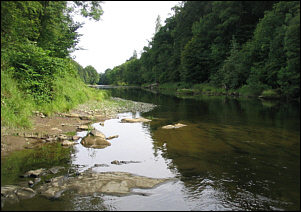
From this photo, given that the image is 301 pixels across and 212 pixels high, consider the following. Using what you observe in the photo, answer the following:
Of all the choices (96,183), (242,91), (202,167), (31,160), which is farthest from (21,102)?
(242,91)

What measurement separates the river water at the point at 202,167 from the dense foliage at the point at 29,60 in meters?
2.99

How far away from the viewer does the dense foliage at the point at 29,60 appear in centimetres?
826

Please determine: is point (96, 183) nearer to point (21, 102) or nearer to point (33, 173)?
point (33, 173)

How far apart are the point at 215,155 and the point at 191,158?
2.76ft

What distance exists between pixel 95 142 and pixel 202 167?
390cm

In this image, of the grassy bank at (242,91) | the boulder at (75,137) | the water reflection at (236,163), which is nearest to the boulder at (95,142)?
the boulder at (75,137)

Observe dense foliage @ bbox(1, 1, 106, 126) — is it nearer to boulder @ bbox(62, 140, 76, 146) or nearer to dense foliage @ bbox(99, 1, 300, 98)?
boulder @ bbox(62, 140, 76, 146)

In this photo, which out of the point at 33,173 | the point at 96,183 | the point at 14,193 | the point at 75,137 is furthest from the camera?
the point at 75,137

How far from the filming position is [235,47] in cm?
4050

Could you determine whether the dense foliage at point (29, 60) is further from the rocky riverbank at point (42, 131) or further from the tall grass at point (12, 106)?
the rocky riverbank at point (42, 131)

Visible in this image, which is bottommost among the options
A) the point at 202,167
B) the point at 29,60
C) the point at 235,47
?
the point at 202,167

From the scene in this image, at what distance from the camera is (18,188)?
4.54 metres

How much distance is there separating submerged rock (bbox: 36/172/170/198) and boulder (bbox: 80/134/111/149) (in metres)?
2.66

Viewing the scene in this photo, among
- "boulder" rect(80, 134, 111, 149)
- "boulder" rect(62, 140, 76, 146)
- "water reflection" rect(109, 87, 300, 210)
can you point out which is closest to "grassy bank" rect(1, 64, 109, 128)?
"boulder" rect(62, 140, 76, 146)
